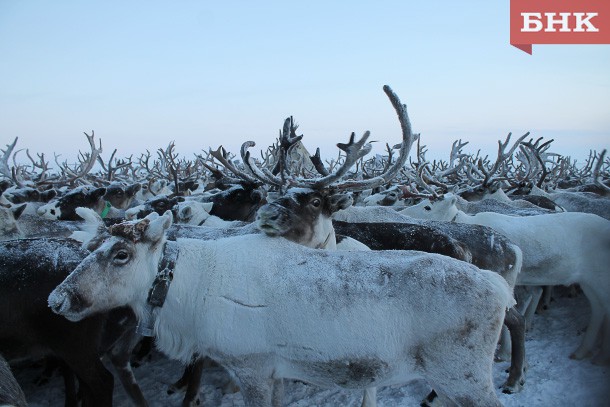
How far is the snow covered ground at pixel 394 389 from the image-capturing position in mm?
4055

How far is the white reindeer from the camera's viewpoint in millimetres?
2453

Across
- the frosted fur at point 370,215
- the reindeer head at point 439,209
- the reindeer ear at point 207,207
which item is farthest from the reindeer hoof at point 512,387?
the reindeer ear at point 207,207

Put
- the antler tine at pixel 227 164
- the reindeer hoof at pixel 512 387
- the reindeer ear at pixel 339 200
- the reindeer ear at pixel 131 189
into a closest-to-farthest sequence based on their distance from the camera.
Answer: the reindeer ear at pixel 339 200 < the reindeer hoof at pixel 512 387 < the antler tine at pixel 227 164 < the reindeer ear at pixel 131 189

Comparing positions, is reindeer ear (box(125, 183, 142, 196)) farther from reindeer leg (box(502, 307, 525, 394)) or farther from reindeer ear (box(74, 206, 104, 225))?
reindeer leg (box(502, 307, 525, 394))

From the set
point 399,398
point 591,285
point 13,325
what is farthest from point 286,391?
point 591,285

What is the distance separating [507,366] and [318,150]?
9.49 feet

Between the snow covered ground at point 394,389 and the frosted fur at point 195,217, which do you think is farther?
the frosted fur at point 195,217

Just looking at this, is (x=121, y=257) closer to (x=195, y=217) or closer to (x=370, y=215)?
(x=195, y=217)

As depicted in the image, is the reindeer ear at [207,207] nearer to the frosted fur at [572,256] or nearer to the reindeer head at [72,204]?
the reindeer head at [72,204]

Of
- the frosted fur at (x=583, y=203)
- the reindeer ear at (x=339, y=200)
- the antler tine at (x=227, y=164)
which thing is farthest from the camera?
the frosted fur at (x=583, y=203)

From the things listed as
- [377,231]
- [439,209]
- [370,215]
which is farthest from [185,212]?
[439,209]

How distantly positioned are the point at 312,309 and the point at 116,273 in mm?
1129

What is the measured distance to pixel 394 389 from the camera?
14.0 ft

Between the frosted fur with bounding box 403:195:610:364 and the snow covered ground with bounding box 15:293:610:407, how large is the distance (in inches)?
15.0
